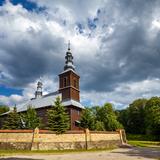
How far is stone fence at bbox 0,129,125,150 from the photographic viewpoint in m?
26.4

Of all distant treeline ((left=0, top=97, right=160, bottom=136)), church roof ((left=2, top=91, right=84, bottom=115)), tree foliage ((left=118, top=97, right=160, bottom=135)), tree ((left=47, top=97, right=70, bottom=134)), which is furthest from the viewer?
tree foliage ((left=118, top=97, right=160, bottom=135))

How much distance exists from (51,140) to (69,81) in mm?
23034

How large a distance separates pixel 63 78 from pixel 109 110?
16.3 m

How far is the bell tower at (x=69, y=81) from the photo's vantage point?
4974 cm

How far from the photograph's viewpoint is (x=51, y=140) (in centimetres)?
2830

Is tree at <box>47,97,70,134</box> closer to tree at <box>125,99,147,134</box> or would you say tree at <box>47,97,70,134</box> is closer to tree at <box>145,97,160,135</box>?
tree at <box>145,97,160,135</box>

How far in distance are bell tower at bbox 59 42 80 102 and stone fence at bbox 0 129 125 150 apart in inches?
702

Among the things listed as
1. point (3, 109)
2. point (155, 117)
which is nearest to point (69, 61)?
point (155, 117)

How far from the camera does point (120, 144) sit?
34.5 m

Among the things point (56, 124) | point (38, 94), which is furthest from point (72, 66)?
point (56, 124)

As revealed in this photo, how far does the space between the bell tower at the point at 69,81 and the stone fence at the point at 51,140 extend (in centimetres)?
1784

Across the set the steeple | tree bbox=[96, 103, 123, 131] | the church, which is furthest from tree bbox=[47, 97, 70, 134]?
tree bbox=[96, 103, 123, 131]

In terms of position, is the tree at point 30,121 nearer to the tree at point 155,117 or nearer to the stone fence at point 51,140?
the stone fence at point 51,140

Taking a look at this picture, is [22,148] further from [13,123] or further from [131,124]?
[131,124]
